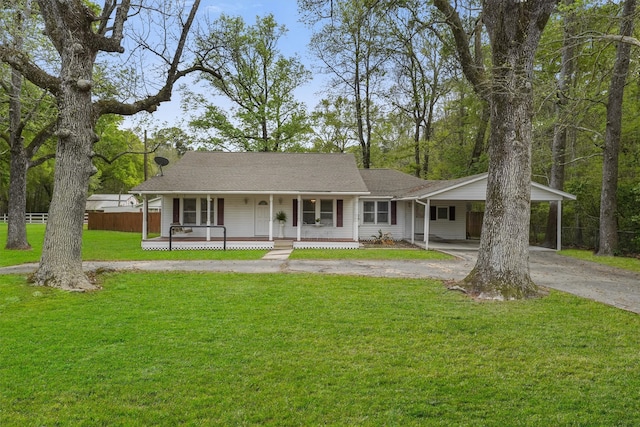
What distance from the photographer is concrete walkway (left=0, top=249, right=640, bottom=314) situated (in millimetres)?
7866

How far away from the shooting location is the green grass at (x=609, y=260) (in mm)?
11004

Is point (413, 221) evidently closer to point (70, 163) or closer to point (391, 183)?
point (391, 183)

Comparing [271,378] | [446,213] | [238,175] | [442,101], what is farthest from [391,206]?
[271,378]

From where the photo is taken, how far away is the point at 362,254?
13.3 meters

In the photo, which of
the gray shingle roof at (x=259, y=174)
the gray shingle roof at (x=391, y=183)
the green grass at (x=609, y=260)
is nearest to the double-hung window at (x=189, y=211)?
the gray shingle roof at (x=259, y=174)

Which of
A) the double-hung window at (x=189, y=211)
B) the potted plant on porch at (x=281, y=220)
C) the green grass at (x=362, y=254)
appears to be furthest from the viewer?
the potted plant on porch at (x=281, y=220)

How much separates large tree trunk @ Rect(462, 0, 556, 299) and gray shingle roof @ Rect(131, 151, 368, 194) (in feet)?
28.3

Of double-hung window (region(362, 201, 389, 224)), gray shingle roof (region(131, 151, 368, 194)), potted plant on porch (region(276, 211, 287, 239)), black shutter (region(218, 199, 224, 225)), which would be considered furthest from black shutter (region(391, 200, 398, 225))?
black shutter (region(218, 199, 224, 225))

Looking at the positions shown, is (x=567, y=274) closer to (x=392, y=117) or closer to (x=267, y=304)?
(x=267, y=304)

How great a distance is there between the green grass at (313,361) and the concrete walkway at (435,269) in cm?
175

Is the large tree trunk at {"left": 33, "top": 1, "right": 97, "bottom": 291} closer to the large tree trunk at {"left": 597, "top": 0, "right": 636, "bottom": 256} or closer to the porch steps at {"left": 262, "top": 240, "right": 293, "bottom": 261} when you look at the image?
the porch steps at {"left": 262, "top": 240, "right": 293, "bottom": 261}

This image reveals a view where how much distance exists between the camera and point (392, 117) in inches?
1049

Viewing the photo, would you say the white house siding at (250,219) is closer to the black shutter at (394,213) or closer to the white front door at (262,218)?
the white front door at (262,218)

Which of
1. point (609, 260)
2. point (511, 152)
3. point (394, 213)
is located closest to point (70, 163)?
point (511, 152)
